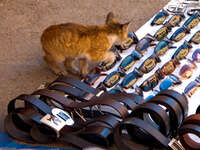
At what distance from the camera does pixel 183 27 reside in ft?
6.72

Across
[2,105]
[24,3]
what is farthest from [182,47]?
[24,3]

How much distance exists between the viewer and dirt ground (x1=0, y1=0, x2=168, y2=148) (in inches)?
84.0

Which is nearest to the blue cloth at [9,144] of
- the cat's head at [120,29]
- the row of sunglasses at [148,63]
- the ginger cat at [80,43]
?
the row of sunglasses at [148,63]

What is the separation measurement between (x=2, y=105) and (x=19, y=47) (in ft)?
2.28

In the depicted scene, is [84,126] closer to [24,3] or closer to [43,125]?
[43,125]

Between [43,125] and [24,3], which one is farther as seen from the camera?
[24,3]

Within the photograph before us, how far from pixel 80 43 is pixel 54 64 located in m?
0.27

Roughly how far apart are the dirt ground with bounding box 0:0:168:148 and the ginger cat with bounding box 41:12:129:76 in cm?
22

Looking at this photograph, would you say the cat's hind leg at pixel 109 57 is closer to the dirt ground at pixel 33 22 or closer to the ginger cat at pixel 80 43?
the ginger cat at pixel 80 43

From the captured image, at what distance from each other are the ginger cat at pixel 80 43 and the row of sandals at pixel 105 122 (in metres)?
0.56

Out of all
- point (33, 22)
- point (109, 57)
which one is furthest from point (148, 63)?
point (33, 22)

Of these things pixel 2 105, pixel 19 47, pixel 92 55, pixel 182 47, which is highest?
pixel 182 47

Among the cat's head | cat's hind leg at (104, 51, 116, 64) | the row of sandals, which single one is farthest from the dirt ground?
the row of sandals

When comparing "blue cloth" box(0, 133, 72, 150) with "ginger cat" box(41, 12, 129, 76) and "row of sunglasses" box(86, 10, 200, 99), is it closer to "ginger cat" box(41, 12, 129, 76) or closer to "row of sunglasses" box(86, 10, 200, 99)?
"row of sunglasses" box(86, 10, 200, 99)
